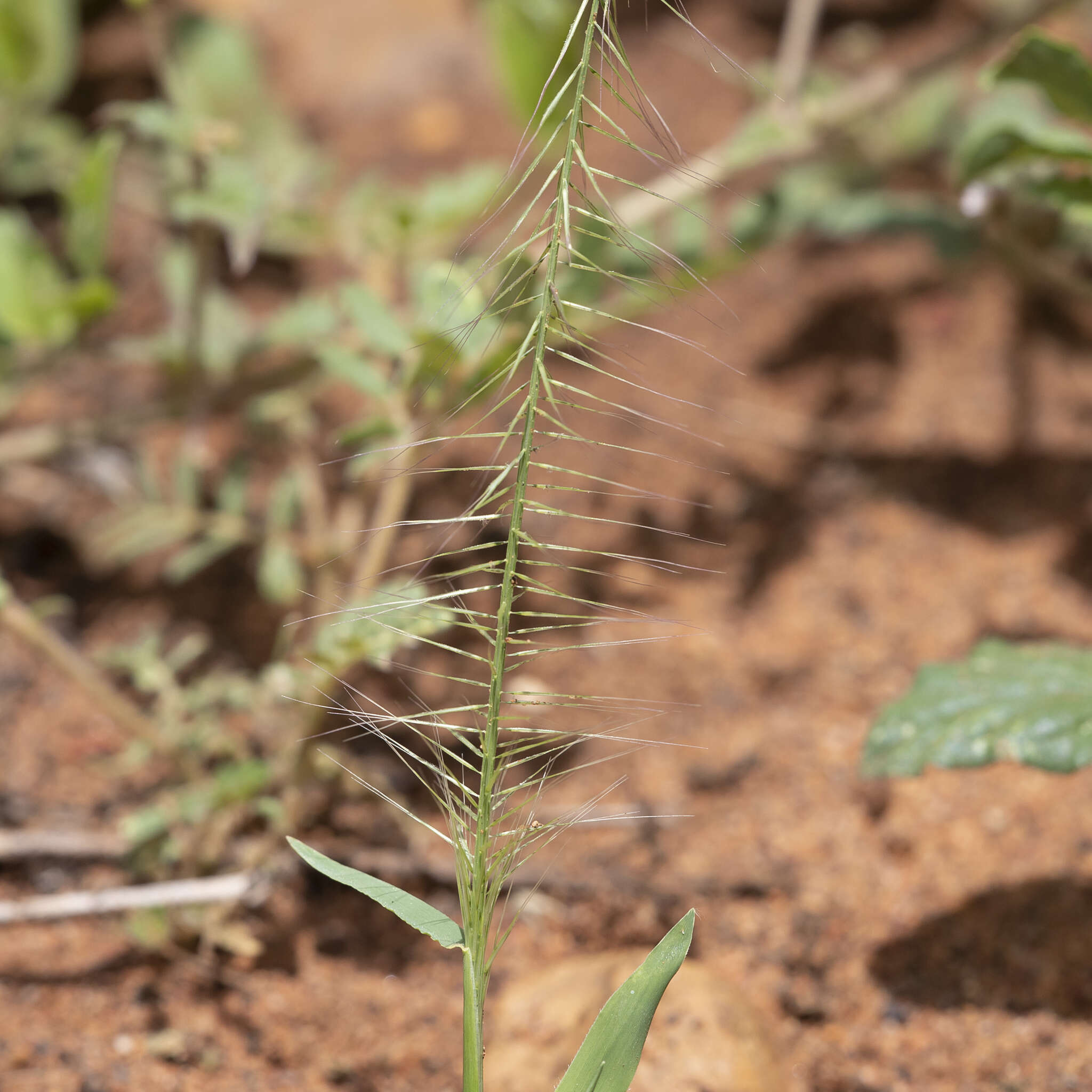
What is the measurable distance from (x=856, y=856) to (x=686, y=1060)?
0.44 meters

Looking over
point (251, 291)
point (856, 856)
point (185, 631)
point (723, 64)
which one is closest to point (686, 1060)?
point (856, 856)

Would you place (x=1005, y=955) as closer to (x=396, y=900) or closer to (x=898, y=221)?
(x=396, y=900)

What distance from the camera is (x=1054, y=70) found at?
1279mm

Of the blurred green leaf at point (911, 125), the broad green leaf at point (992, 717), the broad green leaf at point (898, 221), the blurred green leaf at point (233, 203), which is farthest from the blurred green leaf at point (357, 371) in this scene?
the blurred green leaf at point (911, 125)

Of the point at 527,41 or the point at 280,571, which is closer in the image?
the point at 280,571

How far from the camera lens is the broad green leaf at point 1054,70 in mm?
1259

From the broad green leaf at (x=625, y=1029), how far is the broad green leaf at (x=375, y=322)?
0.76 m

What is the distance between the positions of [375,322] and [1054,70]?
33.4 inches

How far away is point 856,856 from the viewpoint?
4.49ft

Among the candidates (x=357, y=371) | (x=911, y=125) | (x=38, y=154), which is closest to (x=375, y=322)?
(x=357, y=371)

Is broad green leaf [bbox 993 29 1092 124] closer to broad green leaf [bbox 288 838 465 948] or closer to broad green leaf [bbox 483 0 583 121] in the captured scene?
broad green leaf [bbox 483 0 583 121]

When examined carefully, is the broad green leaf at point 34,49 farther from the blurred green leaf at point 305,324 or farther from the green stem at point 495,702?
the green stem at point 495,702

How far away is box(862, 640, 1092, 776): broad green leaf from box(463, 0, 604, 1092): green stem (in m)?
0.51

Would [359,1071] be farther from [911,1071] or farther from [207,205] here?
[207,205]
